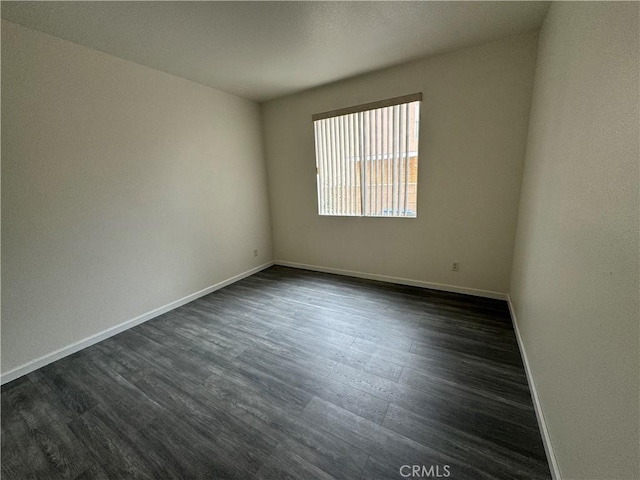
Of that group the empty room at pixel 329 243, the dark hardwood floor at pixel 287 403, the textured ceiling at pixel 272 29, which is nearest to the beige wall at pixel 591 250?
the empty room at pixel 329 243

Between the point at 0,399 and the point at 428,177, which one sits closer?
the point at 0,399

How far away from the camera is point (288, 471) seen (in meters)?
1.16

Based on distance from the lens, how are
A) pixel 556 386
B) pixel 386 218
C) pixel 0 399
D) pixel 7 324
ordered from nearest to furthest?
pixel 556 386 < pixel 0 399 < pixel 7 324 < pixel 386 218

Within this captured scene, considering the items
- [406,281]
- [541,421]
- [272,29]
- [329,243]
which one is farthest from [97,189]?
[541,421]

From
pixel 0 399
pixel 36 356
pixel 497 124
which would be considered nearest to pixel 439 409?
pixel 497 124

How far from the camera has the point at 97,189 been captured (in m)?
2.21

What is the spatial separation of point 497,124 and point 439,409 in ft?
8.38

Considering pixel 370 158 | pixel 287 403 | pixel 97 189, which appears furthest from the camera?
pixel 370 158

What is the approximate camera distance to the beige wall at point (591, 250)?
0.71m

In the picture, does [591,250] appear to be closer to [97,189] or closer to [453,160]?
[453,160]

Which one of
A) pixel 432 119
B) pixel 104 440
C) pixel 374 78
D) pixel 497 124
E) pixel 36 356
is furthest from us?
pixel 374 78

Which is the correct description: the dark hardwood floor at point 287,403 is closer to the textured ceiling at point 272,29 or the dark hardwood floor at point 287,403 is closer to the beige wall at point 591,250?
the beige wall at point 591,250

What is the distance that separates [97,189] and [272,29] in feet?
6.76

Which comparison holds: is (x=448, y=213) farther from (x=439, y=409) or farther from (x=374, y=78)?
(x=439, y=409)
